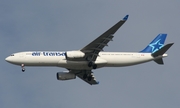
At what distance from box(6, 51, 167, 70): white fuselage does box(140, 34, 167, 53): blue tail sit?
3043mm

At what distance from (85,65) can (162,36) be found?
54.5 feet

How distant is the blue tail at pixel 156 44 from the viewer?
76875 mm

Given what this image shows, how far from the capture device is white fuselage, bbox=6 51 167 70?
6888cm

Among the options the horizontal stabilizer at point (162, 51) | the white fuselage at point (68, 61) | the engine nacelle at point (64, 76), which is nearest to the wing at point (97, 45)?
the white fuselage at point (68, 61)

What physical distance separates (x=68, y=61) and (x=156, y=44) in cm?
1746

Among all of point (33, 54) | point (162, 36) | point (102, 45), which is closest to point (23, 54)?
point (33, 54)

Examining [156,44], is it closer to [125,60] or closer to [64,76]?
[125,60]

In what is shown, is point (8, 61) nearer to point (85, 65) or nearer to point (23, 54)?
point (23, 54)

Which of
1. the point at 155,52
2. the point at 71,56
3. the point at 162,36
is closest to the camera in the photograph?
the point at 71,56

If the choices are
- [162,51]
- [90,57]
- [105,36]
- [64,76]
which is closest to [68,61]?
[90,57]

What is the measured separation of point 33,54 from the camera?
69.4 m

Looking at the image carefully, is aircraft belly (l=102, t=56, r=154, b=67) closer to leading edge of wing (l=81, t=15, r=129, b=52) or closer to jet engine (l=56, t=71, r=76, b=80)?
leading edge of wing (l=81, t=15, r=129, b=52)

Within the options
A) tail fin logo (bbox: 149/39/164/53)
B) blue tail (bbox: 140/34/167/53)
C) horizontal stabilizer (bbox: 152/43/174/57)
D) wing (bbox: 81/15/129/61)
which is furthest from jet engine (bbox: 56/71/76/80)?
tail fin logo (bbox: 149/39/164/53)

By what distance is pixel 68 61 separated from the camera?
2734 inches
